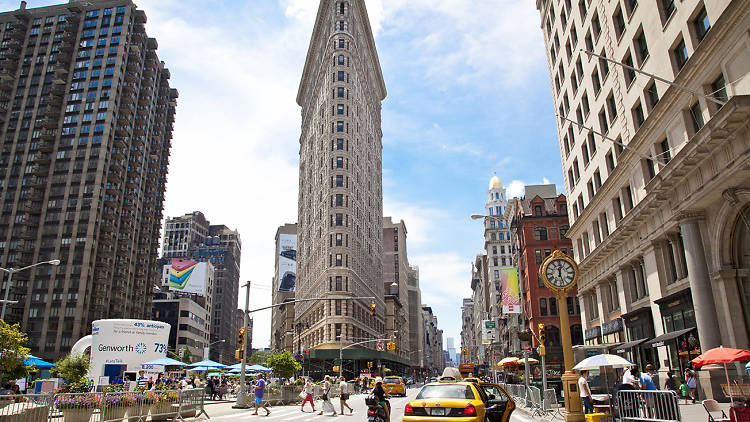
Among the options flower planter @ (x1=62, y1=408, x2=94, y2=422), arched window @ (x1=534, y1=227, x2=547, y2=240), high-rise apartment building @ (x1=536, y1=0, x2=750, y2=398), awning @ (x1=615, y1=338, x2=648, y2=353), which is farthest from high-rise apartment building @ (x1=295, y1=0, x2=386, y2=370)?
flower planter @ (x1=62, y1=408, x2=94, y2=422)

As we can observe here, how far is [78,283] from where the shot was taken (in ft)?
304

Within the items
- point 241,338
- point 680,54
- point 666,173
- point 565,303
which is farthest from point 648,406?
point 241,338

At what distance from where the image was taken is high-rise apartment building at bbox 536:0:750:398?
72.0ft

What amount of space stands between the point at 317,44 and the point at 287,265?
66.1 m

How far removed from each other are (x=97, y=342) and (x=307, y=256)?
209ft

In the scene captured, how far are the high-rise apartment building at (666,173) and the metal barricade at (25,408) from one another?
74.3 ft

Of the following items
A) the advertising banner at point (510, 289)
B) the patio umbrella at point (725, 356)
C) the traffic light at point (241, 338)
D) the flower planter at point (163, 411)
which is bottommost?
the flower planter at point (163, 411)

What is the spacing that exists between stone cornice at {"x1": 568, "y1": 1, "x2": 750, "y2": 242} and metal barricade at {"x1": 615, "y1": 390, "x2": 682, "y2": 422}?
1369 centimetres

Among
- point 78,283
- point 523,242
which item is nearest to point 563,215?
point 523,242

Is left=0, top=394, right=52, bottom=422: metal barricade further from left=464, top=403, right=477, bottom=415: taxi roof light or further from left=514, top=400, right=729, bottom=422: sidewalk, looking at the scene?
left=514, top=400, right=729, bottom=422: sidewalk

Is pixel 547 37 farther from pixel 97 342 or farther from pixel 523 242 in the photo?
pixel 97 342

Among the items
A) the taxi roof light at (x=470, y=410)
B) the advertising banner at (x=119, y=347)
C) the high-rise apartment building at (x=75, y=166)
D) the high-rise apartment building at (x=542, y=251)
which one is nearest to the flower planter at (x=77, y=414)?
the taxi roof light at (x=470, y=410)

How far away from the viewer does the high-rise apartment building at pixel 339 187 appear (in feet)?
269

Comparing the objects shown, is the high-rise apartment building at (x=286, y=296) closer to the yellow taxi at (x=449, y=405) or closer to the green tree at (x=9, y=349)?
the green tree at (x=9, y=349)
